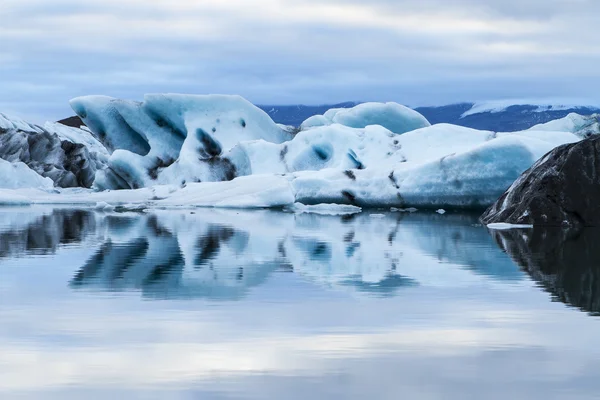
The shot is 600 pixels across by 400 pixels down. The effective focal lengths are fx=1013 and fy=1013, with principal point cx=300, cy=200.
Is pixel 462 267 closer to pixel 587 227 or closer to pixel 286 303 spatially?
→ pixel 286 303

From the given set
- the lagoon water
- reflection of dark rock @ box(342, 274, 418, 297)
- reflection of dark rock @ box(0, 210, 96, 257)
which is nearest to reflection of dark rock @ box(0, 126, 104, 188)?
reflection of dark rock @ box(0, 210, 96, 257)

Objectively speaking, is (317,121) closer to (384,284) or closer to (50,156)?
(50,156)

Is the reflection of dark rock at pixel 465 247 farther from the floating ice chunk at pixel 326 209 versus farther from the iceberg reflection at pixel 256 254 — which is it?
the floating ice chunk at pixel 326 209

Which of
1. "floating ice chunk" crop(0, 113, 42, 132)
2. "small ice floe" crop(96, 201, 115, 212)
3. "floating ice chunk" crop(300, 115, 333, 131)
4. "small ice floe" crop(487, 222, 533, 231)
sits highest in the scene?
"floating ice chunk" crop(300, 115, 333, 131)

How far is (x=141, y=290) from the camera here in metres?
5.74

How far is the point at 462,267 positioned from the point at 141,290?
254cm

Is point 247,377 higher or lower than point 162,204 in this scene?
higher

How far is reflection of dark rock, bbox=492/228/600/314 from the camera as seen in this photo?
555 centimetres

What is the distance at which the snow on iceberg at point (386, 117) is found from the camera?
2750cm

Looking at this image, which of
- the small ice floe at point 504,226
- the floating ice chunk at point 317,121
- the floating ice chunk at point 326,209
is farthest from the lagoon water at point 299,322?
the floating ice chunk at point 317,121

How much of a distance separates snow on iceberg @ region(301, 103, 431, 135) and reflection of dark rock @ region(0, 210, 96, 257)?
46.3ft

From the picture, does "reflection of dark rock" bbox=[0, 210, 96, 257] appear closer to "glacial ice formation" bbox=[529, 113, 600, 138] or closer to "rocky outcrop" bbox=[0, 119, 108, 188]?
"glacial ice formation" bbox=[529, 113, 600, 138]

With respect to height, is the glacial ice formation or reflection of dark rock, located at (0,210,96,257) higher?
the glacial ice formation

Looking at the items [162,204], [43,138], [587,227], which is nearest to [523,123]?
[43,138]
